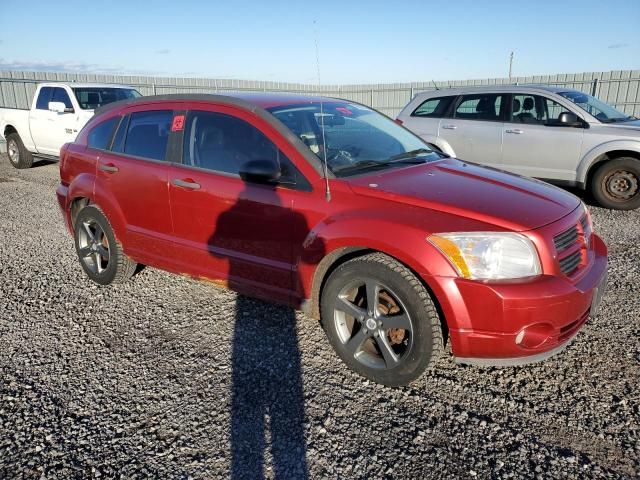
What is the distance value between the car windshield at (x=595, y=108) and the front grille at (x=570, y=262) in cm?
518

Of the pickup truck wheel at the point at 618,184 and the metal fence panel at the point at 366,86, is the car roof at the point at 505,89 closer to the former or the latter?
the pickup truck wheel at the point at 618,184

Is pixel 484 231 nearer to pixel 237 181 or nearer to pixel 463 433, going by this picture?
pixel 463 433

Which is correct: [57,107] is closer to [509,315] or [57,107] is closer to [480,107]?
[480,107]

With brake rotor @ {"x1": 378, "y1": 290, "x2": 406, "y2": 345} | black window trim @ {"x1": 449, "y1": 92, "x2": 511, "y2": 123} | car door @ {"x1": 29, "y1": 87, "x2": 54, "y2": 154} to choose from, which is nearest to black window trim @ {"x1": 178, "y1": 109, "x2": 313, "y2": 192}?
brake rotor @ {"x1": 378, "y1": 290, "x2": 406, "y2": 345}

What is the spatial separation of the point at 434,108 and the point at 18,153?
9.59 metres

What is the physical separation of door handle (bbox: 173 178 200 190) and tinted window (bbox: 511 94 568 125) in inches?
228

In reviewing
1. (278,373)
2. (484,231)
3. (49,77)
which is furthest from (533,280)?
(49,77)

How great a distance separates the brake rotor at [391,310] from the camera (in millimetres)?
2921

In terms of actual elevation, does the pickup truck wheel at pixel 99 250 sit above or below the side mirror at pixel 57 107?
below

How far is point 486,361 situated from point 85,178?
12.5 ft

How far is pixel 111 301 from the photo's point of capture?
4344 millimetres

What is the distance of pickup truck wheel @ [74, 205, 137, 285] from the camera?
4.48 meters

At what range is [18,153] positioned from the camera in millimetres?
11648

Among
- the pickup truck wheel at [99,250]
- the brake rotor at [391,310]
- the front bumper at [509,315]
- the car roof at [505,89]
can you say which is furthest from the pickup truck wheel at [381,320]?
the car roof at [505,89]
